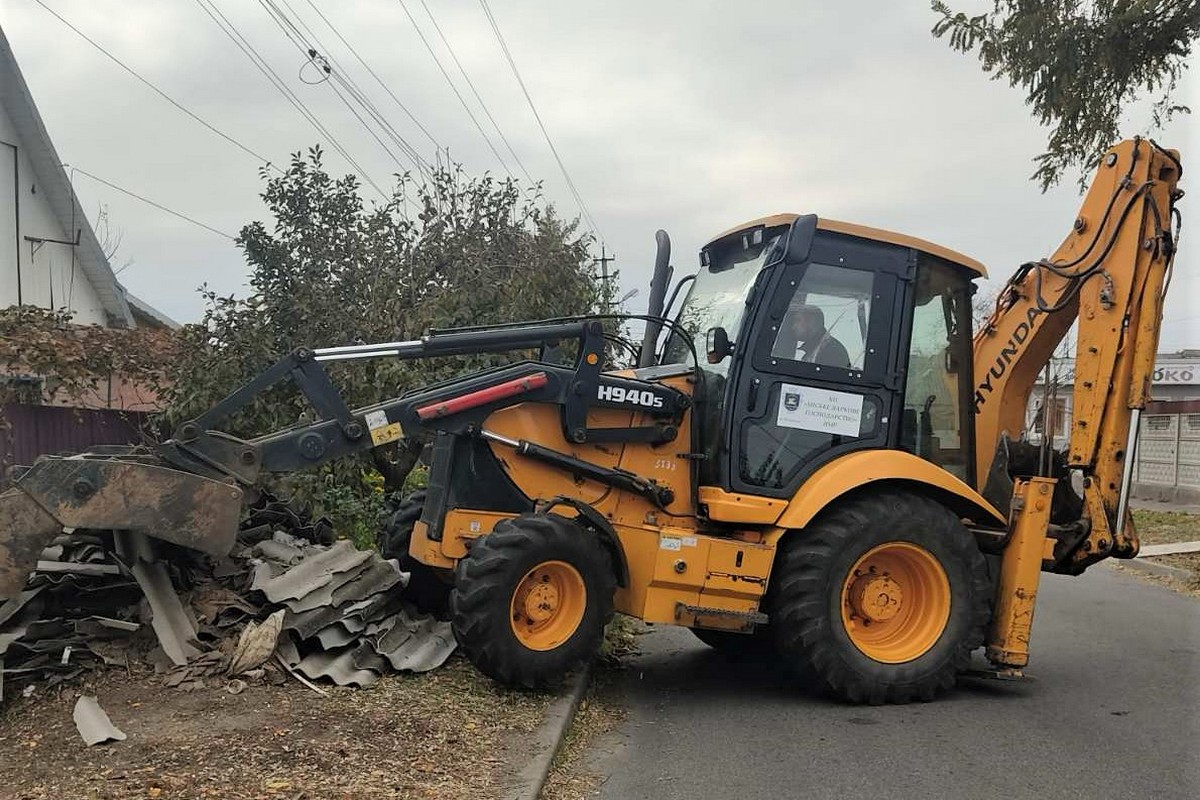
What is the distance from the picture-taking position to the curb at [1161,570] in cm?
1185

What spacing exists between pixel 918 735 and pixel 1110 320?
299 centimetres

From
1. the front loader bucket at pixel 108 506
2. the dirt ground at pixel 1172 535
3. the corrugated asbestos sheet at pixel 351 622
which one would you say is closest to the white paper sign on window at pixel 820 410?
the corrugated asbestos sheet at pixel 351 622

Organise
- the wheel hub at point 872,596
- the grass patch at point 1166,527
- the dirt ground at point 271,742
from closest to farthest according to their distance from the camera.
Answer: the dirt ground at point 271,742 → the wheel hub at point 872,596 → the grass patch at point 1166,527

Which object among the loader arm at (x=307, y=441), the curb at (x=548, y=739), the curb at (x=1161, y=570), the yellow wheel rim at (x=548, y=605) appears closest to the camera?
the curb at (x=548, y=739)

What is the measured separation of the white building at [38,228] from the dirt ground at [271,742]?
12705mm

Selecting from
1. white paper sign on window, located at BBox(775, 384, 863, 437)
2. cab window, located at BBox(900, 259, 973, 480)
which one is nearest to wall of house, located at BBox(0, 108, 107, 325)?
white paper sign on window, located at BBox(775, 384, 863, 437)

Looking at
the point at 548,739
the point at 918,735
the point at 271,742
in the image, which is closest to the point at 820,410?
the point at 918,735

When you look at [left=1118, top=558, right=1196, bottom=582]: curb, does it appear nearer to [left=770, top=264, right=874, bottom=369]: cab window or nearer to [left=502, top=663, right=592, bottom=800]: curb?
[left=770, top=264, right=874, bottom=369]: cab window

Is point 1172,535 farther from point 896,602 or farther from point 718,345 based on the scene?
point 718,345

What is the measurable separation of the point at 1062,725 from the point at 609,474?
288cm

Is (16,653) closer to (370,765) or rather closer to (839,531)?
(370,765)

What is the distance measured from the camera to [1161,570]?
12.5 m

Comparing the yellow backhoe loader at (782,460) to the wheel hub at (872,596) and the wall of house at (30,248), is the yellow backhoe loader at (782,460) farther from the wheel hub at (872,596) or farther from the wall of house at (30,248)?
the wall of house at (30,248)

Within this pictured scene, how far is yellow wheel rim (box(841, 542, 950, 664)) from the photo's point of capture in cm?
634
